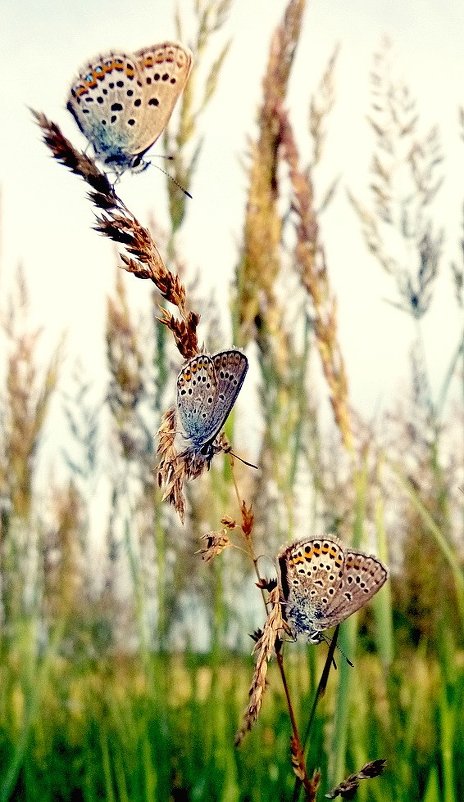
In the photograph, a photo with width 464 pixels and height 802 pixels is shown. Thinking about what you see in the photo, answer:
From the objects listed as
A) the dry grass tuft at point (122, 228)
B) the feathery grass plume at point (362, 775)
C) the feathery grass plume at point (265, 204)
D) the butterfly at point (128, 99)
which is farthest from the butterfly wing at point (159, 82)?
the feathery grass plume at point (265, 204)

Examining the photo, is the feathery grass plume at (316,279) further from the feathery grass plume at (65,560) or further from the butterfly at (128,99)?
the feathery grass plume at (65,560)

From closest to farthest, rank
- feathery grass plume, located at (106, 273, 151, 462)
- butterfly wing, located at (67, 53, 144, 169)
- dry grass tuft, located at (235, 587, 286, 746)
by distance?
dry grass tuft, located at (235, 587, 286, 746) → butterfly wing, located at (67, 53, 144, 169) → feathery grass plume, located at (106, 273, 151, 462)

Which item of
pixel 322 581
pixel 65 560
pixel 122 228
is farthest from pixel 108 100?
pixel 65 560

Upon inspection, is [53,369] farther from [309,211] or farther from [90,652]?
[309,211]

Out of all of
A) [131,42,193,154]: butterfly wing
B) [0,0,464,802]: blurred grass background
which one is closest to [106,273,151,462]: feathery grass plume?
[0,0,464,802]: blurred grass background

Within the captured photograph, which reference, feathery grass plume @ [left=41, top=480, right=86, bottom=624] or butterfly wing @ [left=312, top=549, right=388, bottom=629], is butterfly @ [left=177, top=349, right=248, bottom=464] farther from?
feathery grass plume @ [left=41, top=480, right=86, bottom=624]

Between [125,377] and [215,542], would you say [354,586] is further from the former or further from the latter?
[125,377]
